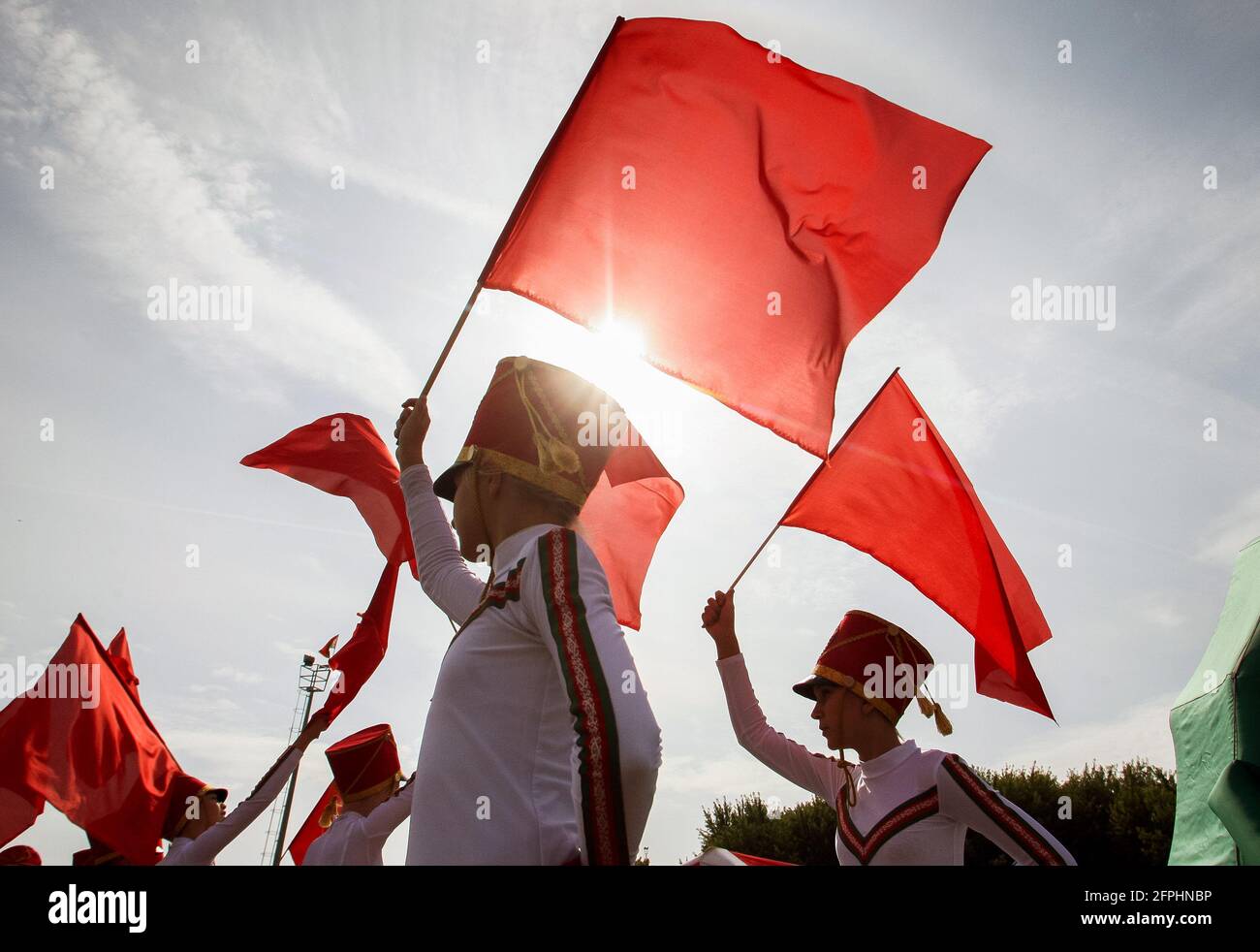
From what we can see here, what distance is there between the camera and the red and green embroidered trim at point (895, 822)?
467cm

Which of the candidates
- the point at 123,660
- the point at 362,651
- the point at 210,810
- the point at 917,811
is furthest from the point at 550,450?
the point at 123,660

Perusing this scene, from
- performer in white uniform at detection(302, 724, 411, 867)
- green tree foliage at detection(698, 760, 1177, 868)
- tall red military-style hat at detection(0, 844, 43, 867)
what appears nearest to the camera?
performer in white uniform at detection(302, 724, 411, 867)

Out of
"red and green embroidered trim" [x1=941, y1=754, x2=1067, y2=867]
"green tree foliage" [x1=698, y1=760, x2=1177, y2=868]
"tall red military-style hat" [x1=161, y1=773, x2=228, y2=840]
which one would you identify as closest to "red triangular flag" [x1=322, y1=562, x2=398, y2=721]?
"tall red military-style hat" [x1=161, y1=773, x2=228, y2=840]

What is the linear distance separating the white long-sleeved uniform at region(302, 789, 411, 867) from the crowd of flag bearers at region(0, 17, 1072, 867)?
0.02 m

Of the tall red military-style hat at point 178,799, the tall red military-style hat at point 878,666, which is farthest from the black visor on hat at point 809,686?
the tall red military-style hat at point 178,799

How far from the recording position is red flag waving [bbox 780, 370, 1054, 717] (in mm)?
5805

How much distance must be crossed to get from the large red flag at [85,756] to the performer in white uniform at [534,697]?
5081mm

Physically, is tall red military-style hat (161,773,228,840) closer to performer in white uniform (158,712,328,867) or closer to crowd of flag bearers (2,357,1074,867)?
performer in white uniform (158,712,328,867)

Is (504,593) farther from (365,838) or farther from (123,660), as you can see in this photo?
(123,660)

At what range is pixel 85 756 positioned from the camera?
Result: 6.45 metres

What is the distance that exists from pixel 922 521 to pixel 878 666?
118 cm
